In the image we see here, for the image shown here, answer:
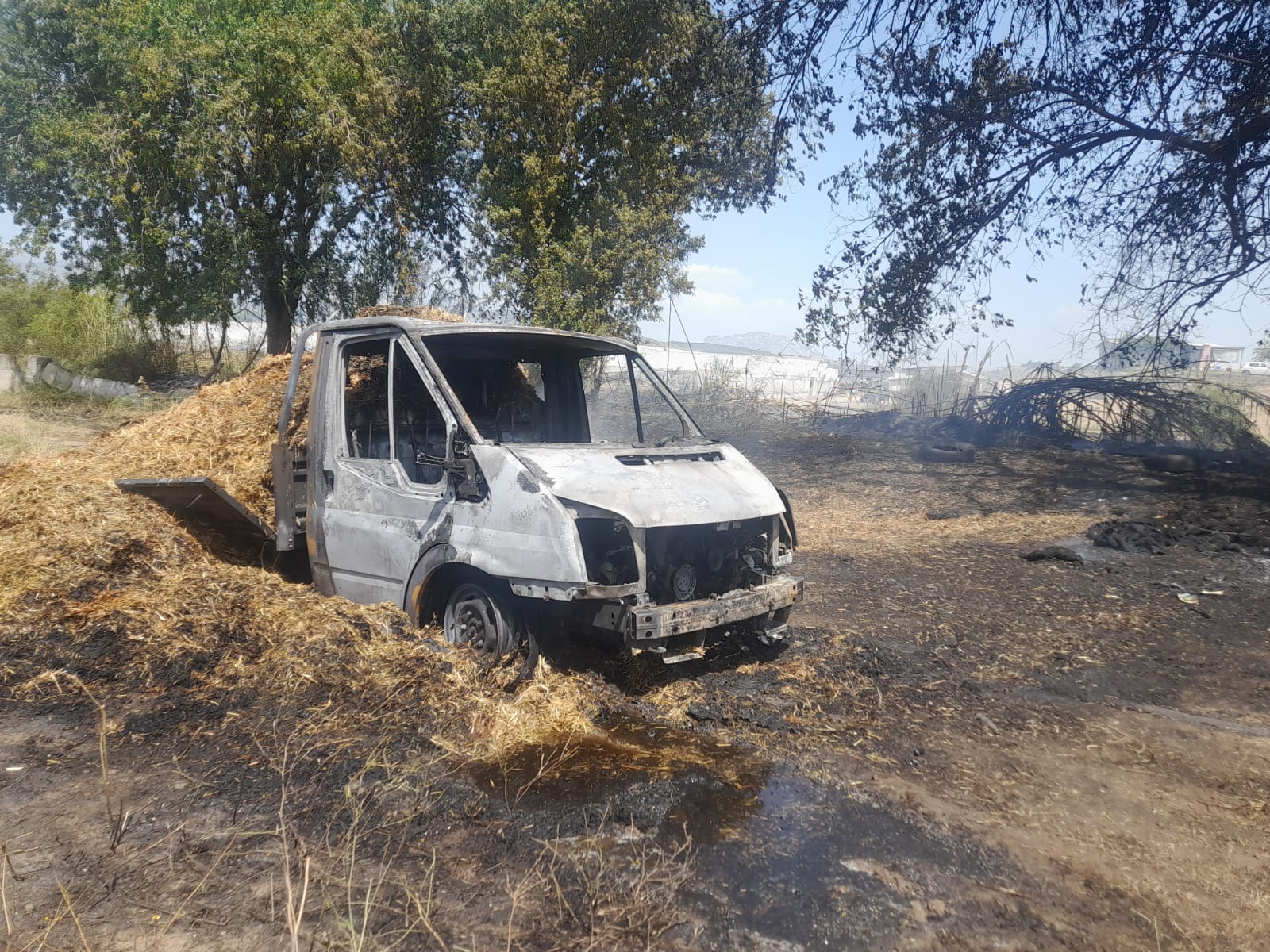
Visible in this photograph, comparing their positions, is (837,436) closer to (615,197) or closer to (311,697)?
(615,197)

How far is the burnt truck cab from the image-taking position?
14.0 ft

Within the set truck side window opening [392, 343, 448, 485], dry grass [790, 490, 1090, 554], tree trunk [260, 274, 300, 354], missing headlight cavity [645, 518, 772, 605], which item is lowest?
dry grass [790, 490, 1090, 554]

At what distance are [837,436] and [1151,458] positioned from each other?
5127 millimetres

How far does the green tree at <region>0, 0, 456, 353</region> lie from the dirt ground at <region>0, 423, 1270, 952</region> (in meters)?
15.8

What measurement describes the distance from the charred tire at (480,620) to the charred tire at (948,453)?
10.3m

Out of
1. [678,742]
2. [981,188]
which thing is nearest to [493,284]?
[981,188]

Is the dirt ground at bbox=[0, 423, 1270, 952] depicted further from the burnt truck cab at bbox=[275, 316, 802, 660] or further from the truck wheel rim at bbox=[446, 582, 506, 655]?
the burnt truck cab at bbox=[275, 316, 802, 660]

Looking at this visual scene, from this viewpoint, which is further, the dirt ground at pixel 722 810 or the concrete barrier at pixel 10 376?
the concrete barrier at pixel 10 376

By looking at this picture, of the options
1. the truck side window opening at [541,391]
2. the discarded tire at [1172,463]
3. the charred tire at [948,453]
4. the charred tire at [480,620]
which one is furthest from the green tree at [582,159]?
the charred tire at [480,620]

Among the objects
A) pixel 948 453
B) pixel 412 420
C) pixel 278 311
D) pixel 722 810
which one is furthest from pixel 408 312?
pixel 278 311

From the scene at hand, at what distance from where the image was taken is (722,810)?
3500 millimetres

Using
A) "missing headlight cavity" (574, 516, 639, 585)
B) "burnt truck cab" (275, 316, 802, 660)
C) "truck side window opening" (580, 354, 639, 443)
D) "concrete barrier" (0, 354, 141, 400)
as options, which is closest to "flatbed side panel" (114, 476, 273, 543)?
"burnt truck cab" (275, 316, 802, 660)

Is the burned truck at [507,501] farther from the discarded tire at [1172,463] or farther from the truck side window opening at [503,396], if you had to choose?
the discarded tire at [1172,463]

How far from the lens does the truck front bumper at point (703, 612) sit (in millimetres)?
4207
